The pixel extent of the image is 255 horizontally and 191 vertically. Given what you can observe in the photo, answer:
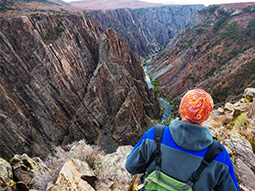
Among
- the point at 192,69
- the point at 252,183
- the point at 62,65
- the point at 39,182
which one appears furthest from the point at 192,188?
the point at 192,69

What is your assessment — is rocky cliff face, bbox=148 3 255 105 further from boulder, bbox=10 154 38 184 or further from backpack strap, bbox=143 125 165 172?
backpack strap, bbox=143 125 165 172

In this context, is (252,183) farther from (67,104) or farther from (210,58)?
(210,58)

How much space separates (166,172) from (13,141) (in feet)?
110

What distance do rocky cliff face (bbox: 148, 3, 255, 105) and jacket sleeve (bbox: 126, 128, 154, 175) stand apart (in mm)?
52450

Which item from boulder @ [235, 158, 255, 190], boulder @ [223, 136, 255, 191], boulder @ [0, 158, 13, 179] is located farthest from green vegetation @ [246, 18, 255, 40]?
boulder @ [0, 158, 13, 179]

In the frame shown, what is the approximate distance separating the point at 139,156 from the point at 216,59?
80828mm

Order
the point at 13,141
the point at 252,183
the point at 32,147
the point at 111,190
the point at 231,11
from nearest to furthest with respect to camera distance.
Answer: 1. the point at 252,183
2. the point at 111,190
3. the point at 13,141
4. the point at 32,147
5. the point at 231,11

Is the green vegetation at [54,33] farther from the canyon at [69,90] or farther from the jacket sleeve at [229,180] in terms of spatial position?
the jacket sleeve at [229,180]

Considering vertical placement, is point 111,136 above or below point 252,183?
below

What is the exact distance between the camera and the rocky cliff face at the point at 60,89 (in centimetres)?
2848

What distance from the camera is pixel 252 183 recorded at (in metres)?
4.72

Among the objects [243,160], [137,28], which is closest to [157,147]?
[243,160]

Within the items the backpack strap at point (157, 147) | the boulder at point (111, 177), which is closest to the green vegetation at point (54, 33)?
the boulder at point (111, 177)

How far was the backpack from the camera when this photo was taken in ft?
7.73
